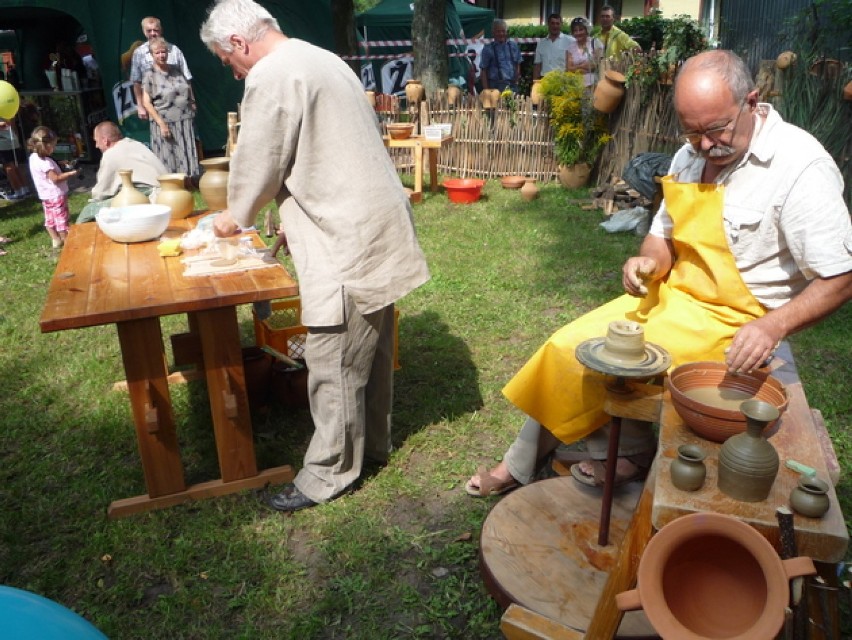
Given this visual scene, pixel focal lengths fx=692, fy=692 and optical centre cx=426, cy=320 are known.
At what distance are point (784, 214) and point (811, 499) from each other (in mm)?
1057

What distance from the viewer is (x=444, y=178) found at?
10.1m

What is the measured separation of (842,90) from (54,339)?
6.42 metres

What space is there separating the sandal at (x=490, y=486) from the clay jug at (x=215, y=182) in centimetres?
215

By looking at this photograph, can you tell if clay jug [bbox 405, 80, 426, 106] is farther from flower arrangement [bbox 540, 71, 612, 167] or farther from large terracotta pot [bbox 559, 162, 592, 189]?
large terracotta pot [bbox 559, 162, 592, 189]

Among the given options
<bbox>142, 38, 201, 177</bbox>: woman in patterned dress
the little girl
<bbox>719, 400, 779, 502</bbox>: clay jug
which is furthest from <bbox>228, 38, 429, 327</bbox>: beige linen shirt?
<bbox>142, 38, 201, 177</bbox>: woman in patterned dress

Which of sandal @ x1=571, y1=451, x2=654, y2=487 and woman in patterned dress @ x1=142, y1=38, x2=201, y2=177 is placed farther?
woman in patterned dress @ x1=142, y1=38, x2=201, y2=177

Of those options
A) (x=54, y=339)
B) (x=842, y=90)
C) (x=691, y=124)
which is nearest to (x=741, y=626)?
(x=691, y=124)

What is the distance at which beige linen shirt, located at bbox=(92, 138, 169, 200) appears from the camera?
16.9 ft

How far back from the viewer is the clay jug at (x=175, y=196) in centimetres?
399

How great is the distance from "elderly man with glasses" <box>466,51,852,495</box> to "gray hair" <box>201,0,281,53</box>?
5.03 ft

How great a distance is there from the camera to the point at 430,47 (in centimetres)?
1091

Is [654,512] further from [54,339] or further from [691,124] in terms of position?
[54,339]

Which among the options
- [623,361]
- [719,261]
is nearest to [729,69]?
[719,261]

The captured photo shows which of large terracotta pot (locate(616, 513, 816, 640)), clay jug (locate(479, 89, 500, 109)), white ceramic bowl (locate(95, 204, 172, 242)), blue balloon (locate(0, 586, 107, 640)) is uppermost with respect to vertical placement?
clay jug (locate(479, 89, 500, 109))
